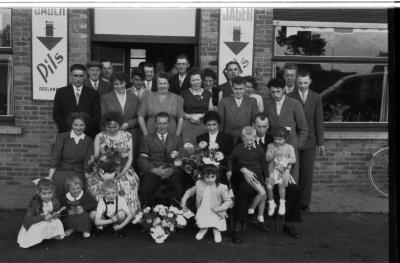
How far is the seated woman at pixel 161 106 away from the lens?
20.9 feet

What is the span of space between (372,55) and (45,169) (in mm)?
5304

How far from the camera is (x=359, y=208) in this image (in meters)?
7.02

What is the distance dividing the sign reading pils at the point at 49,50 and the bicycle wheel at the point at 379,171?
472 cm

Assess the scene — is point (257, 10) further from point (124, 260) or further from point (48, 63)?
point (124, 260)

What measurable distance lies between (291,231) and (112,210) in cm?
202

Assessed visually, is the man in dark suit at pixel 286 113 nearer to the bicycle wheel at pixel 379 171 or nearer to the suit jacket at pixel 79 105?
the bicycle wheel at pixel 379 171

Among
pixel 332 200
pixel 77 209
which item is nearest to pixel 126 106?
pixel 77 209

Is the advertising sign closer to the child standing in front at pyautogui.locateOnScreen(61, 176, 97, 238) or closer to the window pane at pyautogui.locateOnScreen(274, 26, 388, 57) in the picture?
the window pane at pyautogui.locateOnScreen(274, 26, 388, 57)

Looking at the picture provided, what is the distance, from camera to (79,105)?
6.44 m

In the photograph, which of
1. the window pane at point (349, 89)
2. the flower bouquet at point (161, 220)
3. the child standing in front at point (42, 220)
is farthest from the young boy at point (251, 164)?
the window pane at point (349, 89)

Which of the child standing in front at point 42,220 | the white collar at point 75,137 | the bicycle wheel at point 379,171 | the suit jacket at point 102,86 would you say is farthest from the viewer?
the bicycle wheel at point 379,171

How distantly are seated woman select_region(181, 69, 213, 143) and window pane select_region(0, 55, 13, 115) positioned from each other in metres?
2.88

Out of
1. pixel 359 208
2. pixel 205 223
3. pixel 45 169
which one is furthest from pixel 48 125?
pixel 359 208

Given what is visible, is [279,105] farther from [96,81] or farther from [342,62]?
[96,81]
